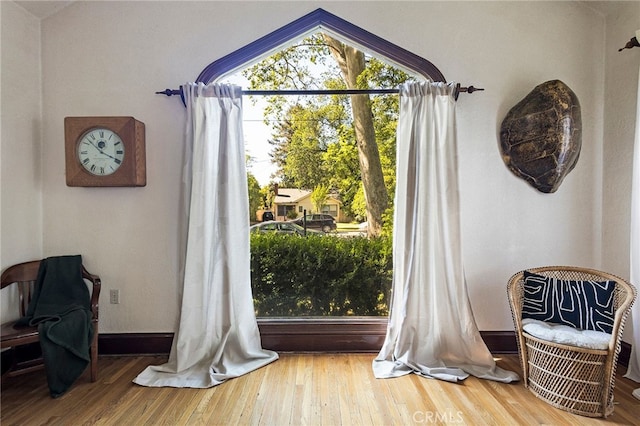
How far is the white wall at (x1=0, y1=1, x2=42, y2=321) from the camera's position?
2312 millimetres

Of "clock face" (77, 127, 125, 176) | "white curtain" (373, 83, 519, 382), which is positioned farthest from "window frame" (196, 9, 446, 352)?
"clock face" (77, 127, 125, 176)

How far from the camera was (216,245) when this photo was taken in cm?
247

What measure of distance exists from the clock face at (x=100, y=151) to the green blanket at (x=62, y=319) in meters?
0.67

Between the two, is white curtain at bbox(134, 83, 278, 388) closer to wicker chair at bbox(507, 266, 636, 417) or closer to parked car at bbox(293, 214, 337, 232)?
parked car at bbox(293, 214, 337, 232)

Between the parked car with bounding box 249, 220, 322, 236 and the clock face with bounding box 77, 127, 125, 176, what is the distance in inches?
43.2

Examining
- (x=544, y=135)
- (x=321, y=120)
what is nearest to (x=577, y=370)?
(x=544, y=135)

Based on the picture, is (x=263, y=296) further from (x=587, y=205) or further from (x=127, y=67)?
(x=587, y=205)

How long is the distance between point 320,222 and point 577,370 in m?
1.84

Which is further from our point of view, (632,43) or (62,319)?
(632,43)

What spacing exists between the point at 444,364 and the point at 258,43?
8.81 ft

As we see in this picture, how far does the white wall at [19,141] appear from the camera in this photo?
91.0 inches

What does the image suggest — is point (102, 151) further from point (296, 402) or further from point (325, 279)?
point (296, 402)

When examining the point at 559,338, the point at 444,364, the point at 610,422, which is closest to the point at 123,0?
the point at 444,364

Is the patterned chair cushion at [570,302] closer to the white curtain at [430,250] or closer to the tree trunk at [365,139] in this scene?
the white curtain at [430,250]
